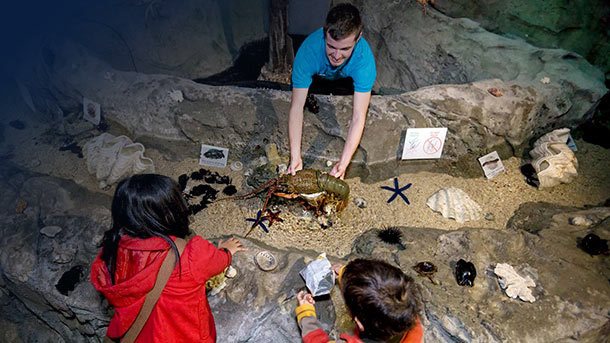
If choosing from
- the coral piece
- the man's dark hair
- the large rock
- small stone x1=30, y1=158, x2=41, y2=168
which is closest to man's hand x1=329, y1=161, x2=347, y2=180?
the man's dark hair

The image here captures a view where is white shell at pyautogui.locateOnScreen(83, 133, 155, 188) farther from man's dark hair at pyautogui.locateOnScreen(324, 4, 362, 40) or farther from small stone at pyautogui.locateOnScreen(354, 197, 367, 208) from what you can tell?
man's dark hair at pyautogui.locateOnScreen(324, 4, 362, 40)

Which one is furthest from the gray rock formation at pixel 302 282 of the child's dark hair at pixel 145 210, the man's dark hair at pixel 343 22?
the man's dark hair at pixel 343 22

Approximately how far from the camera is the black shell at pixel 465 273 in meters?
3.00

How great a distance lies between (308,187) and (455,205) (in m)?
1.56

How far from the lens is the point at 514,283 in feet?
9.65

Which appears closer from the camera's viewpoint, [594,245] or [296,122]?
[594,245]

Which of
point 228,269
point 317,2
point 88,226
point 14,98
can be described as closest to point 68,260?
point 88,226

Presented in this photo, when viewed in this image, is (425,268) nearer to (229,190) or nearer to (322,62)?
(322,62)

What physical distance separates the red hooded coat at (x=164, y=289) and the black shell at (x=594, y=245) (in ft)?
10.0

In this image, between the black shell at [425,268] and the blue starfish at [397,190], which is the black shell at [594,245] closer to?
the black shell at [425,268]

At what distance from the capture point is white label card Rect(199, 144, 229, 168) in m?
4.48

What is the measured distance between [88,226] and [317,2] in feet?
18.6

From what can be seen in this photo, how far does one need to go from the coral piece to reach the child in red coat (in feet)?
7.19

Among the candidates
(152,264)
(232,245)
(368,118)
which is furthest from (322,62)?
(152,264)
